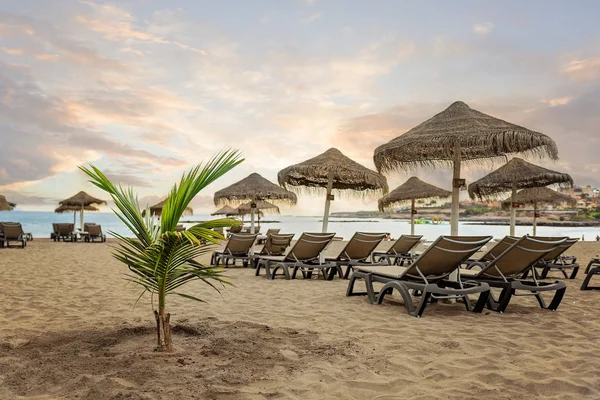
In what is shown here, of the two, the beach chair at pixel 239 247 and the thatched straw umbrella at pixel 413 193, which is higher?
the thatched straw umbrella at pixel 413 193

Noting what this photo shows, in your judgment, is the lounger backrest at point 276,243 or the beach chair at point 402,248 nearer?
the lounger backrest at point 276,243

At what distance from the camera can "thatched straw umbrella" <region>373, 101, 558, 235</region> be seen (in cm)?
595

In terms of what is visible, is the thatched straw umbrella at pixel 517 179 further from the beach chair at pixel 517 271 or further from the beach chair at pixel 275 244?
the beach chair at pixel 517 271

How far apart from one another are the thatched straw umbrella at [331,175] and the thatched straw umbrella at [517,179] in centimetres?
360

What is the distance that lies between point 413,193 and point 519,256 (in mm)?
11751

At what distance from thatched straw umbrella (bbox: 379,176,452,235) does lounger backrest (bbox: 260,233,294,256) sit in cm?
781

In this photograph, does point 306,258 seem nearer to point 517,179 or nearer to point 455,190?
point 455,190

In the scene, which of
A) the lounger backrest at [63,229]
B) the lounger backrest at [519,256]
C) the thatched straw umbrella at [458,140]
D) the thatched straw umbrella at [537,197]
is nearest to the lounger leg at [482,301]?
the lounger backrest at [519,256]

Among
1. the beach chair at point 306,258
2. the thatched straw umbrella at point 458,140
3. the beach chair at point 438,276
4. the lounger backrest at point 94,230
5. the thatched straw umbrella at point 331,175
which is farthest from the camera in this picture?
the lounger backrest at point 94,230

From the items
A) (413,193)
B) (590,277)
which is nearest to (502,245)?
(590,277)

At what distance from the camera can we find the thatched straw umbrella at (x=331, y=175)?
10.2m

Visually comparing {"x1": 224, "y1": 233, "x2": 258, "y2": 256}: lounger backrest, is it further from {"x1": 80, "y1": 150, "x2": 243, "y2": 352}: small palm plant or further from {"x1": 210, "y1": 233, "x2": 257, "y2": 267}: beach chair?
{"x1": 80, "y1": 150, "x2": 243, "y2": 352}: small palm plant

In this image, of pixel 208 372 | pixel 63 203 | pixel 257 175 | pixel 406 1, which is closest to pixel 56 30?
pixel 257 175

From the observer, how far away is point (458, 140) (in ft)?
19.6
